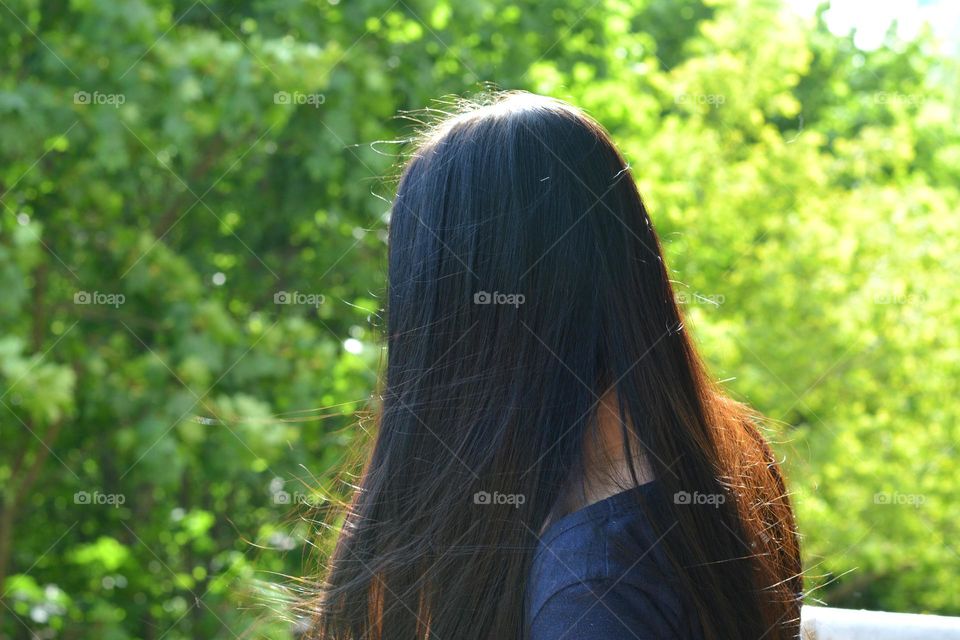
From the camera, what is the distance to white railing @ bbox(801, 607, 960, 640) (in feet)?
4.03

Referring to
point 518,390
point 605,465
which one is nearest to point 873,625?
point 605,465

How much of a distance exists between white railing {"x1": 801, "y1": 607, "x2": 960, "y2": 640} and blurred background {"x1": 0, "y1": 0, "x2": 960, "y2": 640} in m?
0.62

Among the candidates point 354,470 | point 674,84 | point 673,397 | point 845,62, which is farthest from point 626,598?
point 845,62

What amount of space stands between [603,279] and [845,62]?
7595 mm

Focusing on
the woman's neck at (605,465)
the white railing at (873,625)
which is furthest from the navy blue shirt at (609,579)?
the white railing at (873,625)

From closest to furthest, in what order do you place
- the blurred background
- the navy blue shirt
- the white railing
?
the navy blue shirt < the white railing < the blurred background

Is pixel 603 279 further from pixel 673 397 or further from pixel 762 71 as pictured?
pixel 762 71

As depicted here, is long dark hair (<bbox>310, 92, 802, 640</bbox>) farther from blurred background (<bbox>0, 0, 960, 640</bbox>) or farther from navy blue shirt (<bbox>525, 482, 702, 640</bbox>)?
blurred background (<bbox>0, 0, 960, 640</bbox>)

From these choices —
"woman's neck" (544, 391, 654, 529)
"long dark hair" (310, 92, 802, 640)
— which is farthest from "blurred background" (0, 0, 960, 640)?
"woman's neck" (544, 391, 654, 529)

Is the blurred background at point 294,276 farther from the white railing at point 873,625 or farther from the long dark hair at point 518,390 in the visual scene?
the white railing at point 873,625

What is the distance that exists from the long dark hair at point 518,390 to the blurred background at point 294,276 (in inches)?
15.8

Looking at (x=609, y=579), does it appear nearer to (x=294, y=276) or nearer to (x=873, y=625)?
(x=873, y=625)

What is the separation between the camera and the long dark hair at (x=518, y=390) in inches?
41.6

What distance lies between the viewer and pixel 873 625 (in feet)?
4.17
